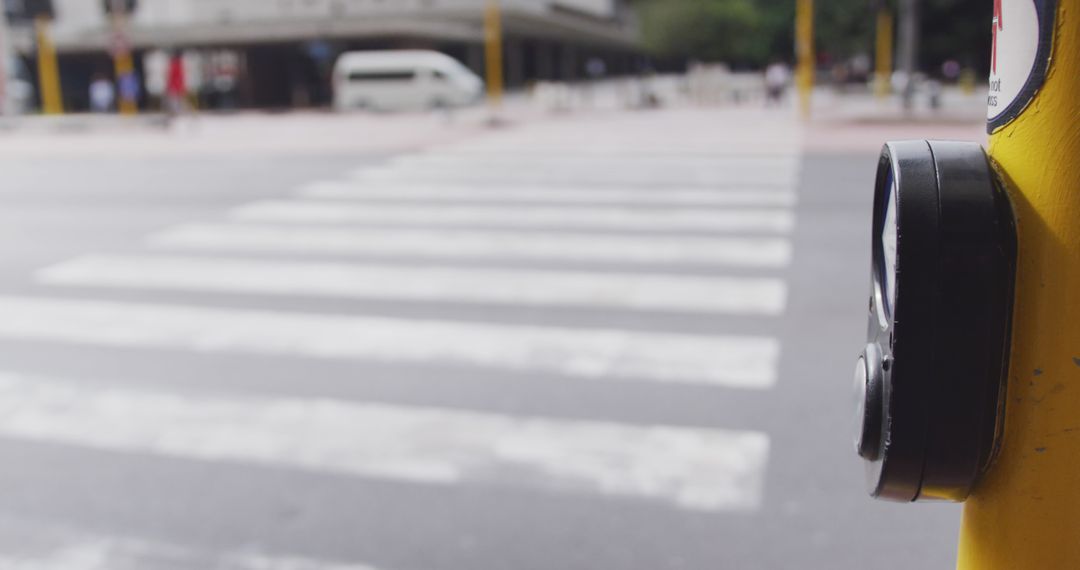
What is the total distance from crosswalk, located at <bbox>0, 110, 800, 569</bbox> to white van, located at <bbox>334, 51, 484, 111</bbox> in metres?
24.8

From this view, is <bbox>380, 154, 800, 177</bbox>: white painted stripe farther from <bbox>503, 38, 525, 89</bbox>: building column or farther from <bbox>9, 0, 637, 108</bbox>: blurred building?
<bbox>503, 38, 525, 89</bbox>: building column

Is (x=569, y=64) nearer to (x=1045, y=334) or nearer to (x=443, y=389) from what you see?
(x=443, y=389)

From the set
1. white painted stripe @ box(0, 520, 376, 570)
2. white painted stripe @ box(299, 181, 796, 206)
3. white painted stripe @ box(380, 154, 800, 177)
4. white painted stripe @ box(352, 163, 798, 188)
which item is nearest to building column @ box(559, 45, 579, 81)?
white painted stripe @ box(380, 154, 800, 177)

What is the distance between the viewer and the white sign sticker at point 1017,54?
1.35m

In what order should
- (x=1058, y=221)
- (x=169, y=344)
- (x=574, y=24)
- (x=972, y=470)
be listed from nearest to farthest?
(x=1058, y=221)
(x=972, y=470)
(x=169, y=344)
(x=574, y=24)

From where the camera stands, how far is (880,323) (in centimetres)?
163

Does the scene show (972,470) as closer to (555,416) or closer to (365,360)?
(555,416)

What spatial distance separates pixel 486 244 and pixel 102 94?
29.9 meters

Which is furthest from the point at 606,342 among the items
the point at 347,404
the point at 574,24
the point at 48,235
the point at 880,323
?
the point at 574,24

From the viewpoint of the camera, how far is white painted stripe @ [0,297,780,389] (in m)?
5.63

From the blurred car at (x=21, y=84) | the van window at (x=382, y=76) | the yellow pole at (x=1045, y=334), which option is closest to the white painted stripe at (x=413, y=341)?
the yellow pole at (x=1045, y=334)

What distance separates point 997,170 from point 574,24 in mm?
63237

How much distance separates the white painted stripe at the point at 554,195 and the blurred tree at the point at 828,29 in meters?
43.5

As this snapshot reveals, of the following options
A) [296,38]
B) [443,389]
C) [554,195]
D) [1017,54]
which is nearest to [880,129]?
[554,195]
